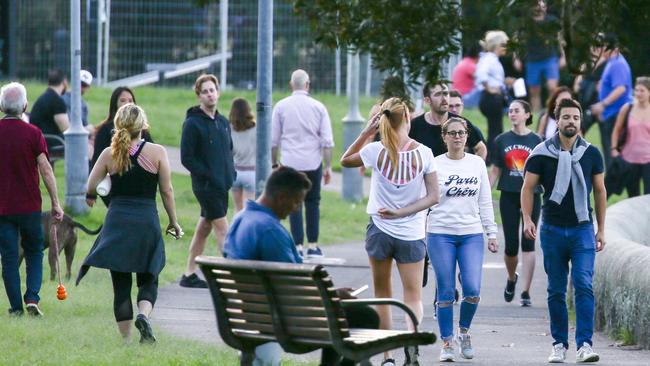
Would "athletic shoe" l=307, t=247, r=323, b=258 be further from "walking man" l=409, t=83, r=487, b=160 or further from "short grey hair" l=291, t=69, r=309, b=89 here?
"walking man" l=409, t=83, r=487, b=160

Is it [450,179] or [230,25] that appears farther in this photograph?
[230,25]

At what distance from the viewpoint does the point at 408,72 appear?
9906 mm

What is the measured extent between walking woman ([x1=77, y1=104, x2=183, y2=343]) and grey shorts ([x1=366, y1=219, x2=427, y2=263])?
1.54 m

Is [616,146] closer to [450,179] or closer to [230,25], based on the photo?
[450,179]

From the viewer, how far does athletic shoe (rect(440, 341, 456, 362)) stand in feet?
34.4

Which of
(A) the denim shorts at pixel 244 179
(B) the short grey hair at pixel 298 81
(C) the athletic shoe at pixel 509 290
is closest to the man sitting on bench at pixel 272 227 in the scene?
(C) the athletic shoe at pixel 509 290

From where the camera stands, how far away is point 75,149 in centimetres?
1831

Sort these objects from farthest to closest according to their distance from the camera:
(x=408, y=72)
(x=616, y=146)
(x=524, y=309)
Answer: (x=616, y=146) < (x=524, y=309) < (x=408, y=72)

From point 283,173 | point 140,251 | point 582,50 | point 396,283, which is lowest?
point 396,283

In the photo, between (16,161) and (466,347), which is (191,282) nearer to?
(16,161)

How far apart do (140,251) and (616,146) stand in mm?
9017

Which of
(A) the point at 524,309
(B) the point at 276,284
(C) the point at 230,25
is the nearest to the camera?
(B) the point at 276,284

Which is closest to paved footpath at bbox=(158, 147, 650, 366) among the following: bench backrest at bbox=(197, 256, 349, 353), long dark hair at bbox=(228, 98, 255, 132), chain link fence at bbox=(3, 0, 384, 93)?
long dark hair at bbox=(228, 98, 255, 132)

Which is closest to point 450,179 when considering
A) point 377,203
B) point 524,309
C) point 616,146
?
point 377,203
